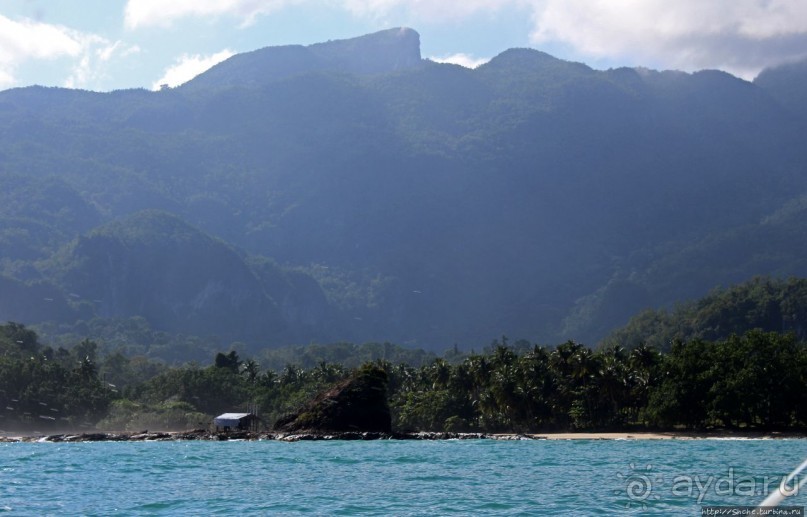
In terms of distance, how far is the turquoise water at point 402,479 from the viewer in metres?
45.2

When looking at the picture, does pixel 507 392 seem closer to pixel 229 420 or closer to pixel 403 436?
pixel 403 436

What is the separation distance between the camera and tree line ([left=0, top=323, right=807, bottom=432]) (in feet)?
331

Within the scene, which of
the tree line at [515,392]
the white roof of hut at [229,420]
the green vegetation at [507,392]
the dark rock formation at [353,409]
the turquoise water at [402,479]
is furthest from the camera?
the white roof of hut at [229,420]

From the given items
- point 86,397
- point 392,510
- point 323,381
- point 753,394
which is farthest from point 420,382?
point 392,510

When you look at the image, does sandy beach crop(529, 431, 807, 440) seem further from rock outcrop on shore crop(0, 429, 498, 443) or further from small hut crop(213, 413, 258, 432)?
small hut crop(213, 413, 258, 432)

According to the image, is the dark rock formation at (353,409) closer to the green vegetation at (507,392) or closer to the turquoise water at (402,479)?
the green vegetation at (507,392)

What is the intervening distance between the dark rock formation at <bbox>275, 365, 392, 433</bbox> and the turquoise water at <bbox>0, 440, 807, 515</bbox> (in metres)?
23.1

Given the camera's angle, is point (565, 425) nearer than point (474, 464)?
No

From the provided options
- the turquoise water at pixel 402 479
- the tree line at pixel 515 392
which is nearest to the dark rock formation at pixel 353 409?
the tree line at pixel 515 392

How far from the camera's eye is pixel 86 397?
474ft

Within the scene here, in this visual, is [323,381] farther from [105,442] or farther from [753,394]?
[753,394]

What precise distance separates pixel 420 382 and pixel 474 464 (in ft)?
242

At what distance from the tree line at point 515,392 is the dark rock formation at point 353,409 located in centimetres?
1335

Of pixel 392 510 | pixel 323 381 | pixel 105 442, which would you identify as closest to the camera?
pixel 392 510
